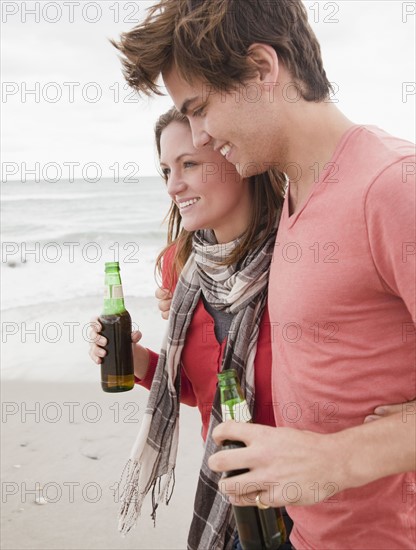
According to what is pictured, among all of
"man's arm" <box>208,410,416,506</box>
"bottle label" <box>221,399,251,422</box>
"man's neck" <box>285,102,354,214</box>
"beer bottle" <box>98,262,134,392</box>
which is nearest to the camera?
"man's arm" <box>208,410,416,506</box>

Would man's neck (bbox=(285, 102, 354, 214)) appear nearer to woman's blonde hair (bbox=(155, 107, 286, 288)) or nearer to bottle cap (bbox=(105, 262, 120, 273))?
woman's blonde hair (bbox=(155, 107, 286, 288))

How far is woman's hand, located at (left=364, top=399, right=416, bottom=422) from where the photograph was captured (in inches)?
47.4

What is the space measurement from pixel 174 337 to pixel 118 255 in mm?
11754

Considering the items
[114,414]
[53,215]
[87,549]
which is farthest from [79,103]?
[87,549]

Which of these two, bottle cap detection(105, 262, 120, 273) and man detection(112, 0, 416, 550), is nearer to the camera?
man detection(112, 0, 416, 550)

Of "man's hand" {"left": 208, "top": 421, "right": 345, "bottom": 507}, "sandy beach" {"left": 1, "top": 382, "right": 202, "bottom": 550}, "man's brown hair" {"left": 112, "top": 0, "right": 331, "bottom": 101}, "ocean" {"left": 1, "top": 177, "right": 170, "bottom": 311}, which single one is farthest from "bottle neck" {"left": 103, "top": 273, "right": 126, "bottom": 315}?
"ocean" {"left": 1, "top": 177, "right": 170, "bottom": 311}

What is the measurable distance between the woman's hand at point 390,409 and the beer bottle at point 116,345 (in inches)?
46.5

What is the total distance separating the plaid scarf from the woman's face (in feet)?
0.31

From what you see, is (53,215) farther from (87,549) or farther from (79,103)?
(87,549)

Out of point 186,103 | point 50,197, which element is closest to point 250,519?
point 186,103

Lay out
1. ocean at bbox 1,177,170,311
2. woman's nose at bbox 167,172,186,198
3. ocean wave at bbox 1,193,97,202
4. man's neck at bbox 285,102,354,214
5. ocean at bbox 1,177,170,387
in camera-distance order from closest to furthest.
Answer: man's neck at bbox 285,102,354,214 < woman's nose at bbox 167,172,186,198 < ocean at bbox 1,177,170,387 < ocean at bbox 1,177,170,311 < ocean wave at bbox 1,193,97,202

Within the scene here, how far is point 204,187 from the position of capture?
208cm

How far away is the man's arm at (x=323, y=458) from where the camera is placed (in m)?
1.12

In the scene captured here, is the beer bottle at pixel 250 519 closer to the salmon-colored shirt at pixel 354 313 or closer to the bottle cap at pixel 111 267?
the salmon-colored shirt at pixel 354 313
